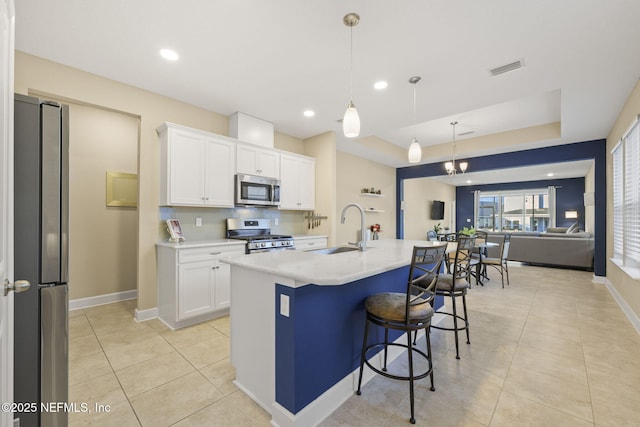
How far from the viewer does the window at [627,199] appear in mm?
3076

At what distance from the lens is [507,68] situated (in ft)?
8.92

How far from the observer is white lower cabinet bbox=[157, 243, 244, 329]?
2.96 m

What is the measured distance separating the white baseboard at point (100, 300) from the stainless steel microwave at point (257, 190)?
2160 millimetres

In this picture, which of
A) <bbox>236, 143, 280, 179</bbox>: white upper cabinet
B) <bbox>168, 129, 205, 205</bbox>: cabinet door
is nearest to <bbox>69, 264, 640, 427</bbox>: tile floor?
Result: <bbox>168, 129, 205, 205</bbox>: cabinet door

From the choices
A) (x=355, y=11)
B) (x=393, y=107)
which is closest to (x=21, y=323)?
(x=355, y=11)

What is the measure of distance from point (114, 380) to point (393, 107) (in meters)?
4.03

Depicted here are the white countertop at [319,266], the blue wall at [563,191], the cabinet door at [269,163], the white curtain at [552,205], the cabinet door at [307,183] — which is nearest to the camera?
the white countertop at [319,266]

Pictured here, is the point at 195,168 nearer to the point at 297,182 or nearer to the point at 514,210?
the point at 297,182

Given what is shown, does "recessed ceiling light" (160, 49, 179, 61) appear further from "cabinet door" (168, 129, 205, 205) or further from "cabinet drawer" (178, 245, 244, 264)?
"cabinet drawer" (178, 245, 244, 264)

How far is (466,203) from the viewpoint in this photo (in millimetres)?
11961

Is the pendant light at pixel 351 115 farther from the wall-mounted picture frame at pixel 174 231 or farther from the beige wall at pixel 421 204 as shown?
the beige wall at pixel 421 204

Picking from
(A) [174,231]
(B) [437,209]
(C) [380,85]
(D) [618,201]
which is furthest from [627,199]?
(B) [437,209]

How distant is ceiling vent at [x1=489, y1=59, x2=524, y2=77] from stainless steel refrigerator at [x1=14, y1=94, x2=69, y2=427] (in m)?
3.42

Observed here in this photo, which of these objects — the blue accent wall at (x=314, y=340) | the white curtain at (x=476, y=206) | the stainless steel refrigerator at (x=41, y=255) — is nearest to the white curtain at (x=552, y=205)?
the white curtain at (x=476, y=206)
